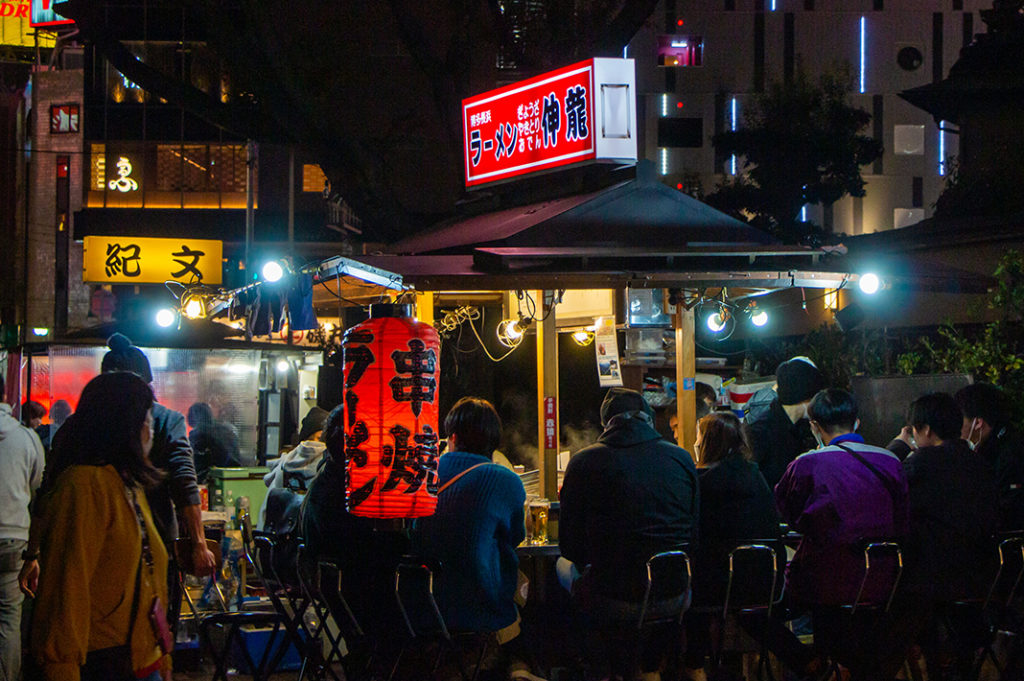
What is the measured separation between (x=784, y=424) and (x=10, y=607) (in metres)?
6.37

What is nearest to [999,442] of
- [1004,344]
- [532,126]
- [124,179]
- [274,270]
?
[1004,344]

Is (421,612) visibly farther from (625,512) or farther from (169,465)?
(169,465)

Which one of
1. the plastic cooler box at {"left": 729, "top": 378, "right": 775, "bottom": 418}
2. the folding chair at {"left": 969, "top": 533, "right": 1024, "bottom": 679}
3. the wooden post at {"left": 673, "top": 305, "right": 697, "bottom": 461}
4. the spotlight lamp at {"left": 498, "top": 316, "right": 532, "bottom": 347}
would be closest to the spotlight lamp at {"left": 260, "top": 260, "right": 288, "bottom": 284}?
the spotlight lamp at {"left": 498, "top": 316, "right": 532, "bottom": 347}

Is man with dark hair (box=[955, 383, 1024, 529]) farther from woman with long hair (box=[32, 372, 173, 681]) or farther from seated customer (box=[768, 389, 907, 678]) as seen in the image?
woman with long hair (box=[32, 372, 173, 681])

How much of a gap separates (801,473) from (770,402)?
2.72m

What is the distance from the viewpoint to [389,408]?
6113 millimetres

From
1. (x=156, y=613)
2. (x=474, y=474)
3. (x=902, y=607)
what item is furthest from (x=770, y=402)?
(x=156, y=613)

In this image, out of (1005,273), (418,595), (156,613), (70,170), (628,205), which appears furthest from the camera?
(70,170)

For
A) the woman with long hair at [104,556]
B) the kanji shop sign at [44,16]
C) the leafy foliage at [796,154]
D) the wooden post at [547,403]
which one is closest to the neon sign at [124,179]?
the kanji shop sign at [44,16]

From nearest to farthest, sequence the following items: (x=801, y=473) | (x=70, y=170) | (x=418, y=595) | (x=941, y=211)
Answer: (x=418, y=595) → (x=801, y=473) → (x=941, y=211) → (x=70, y=170)

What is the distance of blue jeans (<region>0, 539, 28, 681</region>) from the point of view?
7395 mm

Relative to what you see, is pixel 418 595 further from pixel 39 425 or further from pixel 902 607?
pixel 39 425

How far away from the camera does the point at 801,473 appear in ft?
21.1

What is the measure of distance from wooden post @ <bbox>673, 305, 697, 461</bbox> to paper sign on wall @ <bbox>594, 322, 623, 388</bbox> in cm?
76
